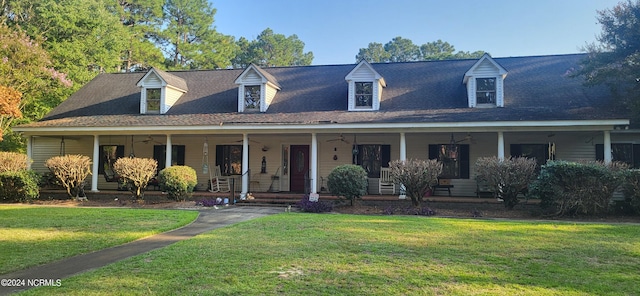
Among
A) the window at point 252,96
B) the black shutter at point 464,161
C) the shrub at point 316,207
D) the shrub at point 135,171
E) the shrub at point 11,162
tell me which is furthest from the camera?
the window at point 252,96

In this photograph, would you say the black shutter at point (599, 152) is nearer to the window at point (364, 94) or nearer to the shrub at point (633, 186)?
the shrub at point (633, 186)

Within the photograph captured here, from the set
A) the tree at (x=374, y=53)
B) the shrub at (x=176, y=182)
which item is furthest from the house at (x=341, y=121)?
the tree at (x=374, y=53)

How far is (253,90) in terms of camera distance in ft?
55.7

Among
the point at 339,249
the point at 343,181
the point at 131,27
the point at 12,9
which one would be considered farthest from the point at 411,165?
the point at 131,27

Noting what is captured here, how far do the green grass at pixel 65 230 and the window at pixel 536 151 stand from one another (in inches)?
495

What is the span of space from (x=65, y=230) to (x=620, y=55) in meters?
17.1

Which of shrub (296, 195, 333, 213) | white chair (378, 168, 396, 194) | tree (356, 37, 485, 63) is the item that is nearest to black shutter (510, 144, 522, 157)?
white chair (378, 168, 396, 194)

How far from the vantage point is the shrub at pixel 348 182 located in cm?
1267

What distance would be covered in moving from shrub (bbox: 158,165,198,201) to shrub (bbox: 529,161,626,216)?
11.9m

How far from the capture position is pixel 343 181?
A: 12688 mm

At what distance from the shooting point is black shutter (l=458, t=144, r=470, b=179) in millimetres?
15742

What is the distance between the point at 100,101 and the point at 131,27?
1970 centimetres

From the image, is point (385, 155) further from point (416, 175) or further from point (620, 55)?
point (620, 55)

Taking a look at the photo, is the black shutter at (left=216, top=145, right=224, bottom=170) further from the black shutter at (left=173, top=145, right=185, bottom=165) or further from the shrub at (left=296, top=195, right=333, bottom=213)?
the shrub at (left=296, top=195, right=333, bottom=213)
